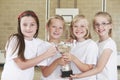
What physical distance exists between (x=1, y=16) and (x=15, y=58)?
15.2 ft

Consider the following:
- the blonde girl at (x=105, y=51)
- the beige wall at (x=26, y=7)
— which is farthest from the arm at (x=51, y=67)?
the beige wall at (x=26, y=7)

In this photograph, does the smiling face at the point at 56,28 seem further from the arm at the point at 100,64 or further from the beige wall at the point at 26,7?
the beige wall at the point at 26,7

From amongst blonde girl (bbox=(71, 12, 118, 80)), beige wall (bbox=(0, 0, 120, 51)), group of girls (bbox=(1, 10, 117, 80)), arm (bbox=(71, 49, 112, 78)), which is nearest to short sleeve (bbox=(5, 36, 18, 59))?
group of girls (bbox=(1, 10, 117, 80))

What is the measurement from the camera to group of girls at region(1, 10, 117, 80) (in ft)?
4.90

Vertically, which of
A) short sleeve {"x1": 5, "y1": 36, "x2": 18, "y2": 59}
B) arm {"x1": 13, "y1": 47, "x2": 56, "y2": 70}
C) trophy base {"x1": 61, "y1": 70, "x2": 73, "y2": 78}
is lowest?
trophy base {"x1": 61, "y1": 70, "x2": 73, "y2": 78}

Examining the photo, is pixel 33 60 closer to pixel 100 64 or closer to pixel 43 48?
pixel 43 48

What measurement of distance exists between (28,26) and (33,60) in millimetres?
197

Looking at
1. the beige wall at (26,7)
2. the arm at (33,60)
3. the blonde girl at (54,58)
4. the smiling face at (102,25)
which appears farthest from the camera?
the beige wall at (26,7)

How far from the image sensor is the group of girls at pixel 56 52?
1.49m

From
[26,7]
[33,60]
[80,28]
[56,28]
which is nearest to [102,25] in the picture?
[80,28]

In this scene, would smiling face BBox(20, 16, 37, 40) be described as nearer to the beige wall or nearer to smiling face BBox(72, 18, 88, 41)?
smiling face BBox(72, 18, 88, 41)

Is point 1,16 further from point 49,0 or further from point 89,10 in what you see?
point 89,10

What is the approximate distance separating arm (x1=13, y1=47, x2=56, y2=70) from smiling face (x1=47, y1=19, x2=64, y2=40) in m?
0.16

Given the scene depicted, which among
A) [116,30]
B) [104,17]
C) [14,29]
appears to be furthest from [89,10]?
[104,17]
